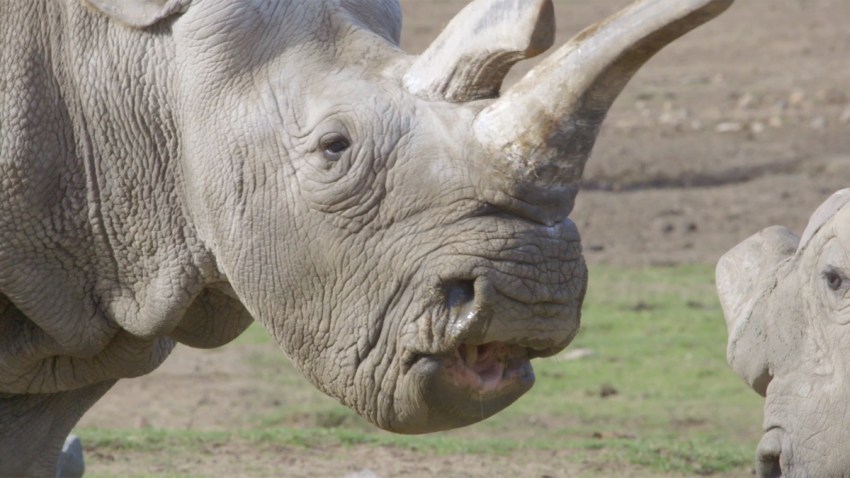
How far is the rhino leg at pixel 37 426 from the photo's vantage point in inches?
213

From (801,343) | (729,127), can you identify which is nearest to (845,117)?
(729,127)

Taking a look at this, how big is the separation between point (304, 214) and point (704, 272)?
8.32m

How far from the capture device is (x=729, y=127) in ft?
56.2

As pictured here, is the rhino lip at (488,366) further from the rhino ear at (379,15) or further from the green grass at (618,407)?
the green grass at (618,407)

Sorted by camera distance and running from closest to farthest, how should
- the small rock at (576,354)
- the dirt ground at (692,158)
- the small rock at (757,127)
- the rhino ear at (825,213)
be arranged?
the rhino ear at (825,213)
the dirt ground at (692,158)
the small rock at (576,354)
the small rock at (757,127)

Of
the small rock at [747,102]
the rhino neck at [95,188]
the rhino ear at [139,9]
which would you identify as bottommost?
the small rock at [747,102]

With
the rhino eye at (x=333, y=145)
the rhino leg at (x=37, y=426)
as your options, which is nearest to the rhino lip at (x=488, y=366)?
the rhino eye at (x=333, y=145)

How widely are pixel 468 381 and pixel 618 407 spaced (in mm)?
5325

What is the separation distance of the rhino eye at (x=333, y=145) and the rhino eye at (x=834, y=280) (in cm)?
145

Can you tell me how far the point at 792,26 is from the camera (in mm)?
21406

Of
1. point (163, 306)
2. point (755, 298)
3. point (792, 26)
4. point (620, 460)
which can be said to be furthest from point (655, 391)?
point (792, 26)

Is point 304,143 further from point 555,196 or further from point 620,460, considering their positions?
point 620,460

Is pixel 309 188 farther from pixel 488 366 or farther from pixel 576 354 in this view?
pixel 576 354

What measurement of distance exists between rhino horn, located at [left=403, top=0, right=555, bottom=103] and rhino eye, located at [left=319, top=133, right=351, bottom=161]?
0.21m
